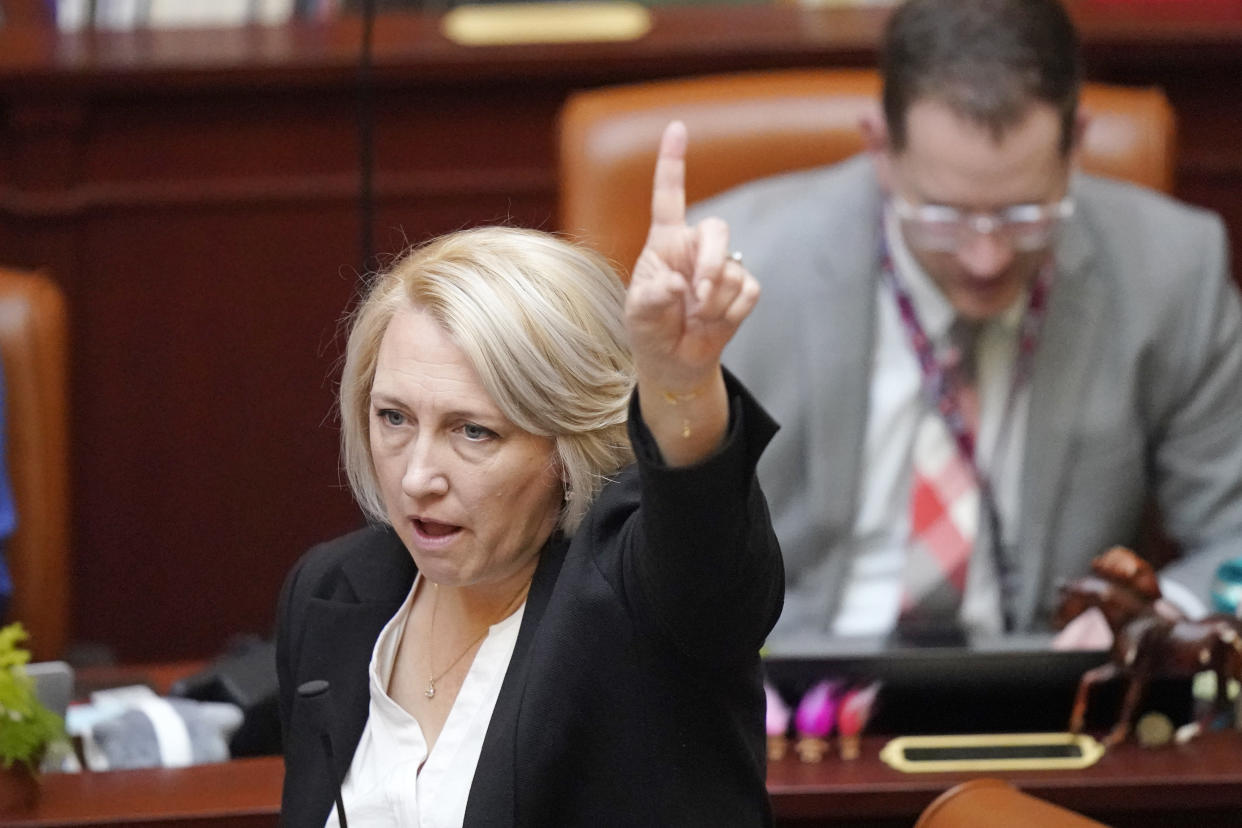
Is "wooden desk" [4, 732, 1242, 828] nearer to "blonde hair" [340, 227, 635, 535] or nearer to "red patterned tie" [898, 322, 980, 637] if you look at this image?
"blonde hair" [340, 227, 635, 535]

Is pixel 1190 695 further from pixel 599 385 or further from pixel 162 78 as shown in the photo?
pixel 162 78

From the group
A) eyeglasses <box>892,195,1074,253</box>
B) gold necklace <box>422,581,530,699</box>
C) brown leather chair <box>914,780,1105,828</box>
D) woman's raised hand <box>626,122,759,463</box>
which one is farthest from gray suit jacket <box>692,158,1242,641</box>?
woman's raised hand <box>626,122,759,463</box>

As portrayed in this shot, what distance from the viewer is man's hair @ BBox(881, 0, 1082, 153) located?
2.10 metres

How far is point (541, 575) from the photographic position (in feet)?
4.45

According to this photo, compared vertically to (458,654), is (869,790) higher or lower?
lower

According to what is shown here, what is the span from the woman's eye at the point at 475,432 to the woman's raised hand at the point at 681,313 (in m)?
0.22

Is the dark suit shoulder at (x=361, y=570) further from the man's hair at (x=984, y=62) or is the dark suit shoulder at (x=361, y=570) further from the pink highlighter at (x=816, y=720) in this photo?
the man's hair at (x=984, y=62)

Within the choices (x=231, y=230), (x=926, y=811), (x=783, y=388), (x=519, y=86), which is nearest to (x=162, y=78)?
(x=231, y=230)

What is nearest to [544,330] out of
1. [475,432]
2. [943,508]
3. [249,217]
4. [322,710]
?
[475,432]

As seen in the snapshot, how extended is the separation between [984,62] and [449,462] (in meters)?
1.12

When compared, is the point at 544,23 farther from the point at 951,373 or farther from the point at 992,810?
the point at 992,810

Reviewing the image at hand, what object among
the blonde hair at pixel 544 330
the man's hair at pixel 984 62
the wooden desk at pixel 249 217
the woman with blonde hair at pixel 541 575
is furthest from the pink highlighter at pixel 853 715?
the wooden desk at pixel 249 217

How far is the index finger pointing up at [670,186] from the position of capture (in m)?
1.07

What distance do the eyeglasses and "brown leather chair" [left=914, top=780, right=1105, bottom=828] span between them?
0.85 metres
